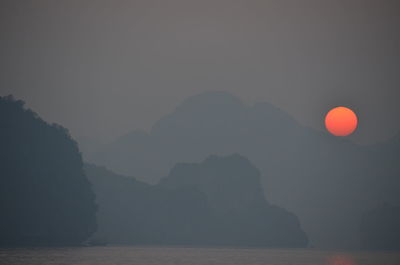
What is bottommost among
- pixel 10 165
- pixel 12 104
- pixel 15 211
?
pixel 15 211

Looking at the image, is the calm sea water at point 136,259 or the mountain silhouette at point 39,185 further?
the mountain silhouette at point 39,185

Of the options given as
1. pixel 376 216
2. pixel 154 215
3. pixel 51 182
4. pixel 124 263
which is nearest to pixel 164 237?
pixel 154 215

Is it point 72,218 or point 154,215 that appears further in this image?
point 154,215

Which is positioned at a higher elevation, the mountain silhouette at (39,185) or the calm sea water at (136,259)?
the mountain silhouette at (39,185)

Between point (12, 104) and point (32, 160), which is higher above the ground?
point (12, 104)

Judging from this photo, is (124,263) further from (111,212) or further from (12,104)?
(111,212)

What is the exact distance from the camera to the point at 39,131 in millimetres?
124750

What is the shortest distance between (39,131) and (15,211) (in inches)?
674

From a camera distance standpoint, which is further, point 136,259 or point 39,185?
point 39,185

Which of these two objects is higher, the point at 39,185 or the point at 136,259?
the point at 39,185

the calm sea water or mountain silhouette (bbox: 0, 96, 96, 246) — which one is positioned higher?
mountain silhouette (bbox: 0, 96, 96, 246)

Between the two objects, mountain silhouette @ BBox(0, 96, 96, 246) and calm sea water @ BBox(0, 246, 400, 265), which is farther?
mountain silhouette @ BBox(0, 96, 96, 246)

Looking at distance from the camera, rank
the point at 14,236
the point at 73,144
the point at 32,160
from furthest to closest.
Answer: the point at 73,144, the point at 32,160, the point at 14,236

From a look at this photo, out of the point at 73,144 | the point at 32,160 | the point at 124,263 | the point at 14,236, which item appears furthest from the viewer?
the point at 73,144
